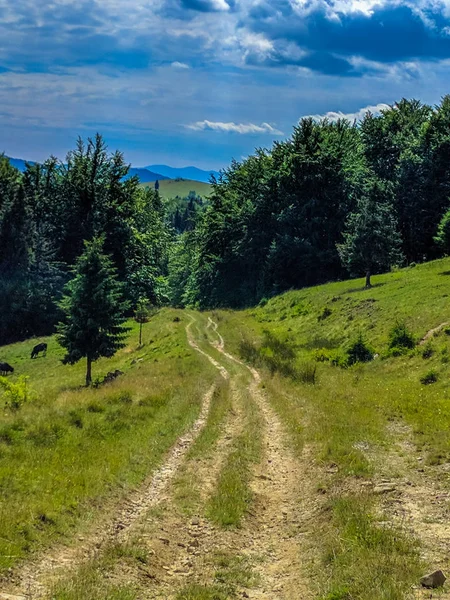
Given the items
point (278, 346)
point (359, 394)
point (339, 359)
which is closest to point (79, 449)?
point (359, 394)

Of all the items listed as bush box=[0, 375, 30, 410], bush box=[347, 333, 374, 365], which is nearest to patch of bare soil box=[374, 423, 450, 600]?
bush box=[347, 333, 374, 365]

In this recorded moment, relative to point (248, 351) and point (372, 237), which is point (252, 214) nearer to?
point (372, 237)

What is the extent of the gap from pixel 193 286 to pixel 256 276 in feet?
54.9

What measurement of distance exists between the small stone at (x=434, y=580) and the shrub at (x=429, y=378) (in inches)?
572

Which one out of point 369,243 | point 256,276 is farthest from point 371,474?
point 256,276

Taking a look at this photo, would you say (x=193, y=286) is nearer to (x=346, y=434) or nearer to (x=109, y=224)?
(x=109, y=224)

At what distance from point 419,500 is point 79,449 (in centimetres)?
940

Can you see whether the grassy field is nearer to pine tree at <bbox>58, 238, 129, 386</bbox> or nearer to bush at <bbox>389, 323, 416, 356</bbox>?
bush at <bbox>389, 323, 416, 356</bbox>

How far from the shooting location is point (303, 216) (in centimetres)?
7075

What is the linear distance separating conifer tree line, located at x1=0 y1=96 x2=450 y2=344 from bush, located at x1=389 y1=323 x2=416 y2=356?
3257 cm

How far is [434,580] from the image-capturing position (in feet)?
24.8

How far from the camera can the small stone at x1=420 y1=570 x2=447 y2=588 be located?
7.55m

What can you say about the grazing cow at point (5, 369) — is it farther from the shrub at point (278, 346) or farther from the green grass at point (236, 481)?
the green grass at point (236, 481)

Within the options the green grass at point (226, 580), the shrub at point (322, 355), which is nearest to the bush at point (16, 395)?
the green grass at point (226, 580)
